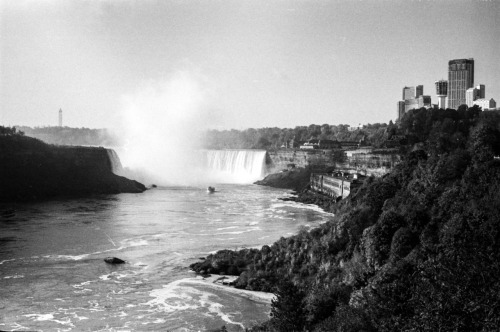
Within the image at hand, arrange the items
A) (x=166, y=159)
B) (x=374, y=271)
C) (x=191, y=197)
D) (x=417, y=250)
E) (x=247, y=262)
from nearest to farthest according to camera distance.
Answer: (x=417, y=250)
(x=374, y=271)
(x=247, y=262)
(x=191, y=197)
(x=166, y=159)

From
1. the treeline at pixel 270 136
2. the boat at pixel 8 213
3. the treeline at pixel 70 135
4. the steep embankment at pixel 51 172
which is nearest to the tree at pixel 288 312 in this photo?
the boat at pixel 8 213

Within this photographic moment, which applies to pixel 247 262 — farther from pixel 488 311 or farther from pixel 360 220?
pixel 488 311

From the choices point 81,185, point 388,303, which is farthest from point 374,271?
point 81,185

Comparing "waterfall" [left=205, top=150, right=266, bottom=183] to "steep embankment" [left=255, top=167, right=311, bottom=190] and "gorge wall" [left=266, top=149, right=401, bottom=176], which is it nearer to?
"gorge wall" [left=266, top=149, right=401, bottom=176]

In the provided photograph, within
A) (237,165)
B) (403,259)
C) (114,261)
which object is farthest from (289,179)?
(403,259)

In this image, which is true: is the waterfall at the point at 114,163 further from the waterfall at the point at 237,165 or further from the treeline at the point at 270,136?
the treeline at the point at 270,136

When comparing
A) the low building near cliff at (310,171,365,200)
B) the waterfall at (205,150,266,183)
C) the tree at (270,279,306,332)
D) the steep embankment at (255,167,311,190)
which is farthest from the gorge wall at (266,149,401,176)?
the tree at (270,279,306,332)

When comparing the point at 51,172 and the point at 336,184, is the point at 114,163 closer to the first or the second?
the point at 51,172

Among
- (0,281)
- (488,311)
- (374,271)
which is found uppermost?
(488,311)
